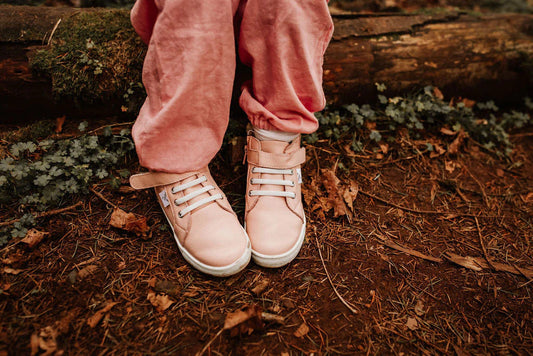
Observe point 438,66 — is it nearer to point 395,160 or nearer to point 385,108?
point 385,108

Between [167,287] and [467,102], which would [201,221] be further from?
[467,102]

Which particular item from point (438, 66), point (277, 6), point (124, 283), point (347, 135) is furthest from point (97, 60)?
point (438, 66)

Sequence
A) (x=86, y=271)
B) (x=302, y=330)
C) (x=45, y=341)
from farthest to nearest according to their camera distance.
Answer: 1. (x=86, y=271)
2. (x=302, y=330)
3. (x=45, y=341)

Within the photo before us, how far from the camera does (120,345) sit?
1.27 meters

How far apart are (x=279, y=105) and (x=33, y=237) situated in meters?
1.42

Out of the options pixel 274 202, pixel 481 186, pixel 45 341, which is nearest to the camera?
pixel 45 341

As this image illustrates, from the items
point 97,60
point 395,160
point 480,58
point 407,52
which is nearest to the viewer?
point 97,60

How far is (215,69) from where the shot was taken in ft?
4.86

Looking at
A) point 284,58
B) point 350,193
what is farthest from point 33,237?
point 350,193

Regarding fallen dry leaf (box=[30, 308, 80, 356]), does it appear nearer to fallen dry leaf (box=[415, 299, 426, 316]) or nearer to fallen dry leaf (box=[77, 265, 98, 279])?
fallen dry leaf (box=[77, 265, 98, 279])

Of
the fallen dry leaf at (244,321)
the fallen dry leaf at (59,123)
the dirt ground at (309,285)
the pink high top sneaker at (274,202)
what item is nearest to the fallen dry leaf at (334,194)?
the dirt ground at (309,285)

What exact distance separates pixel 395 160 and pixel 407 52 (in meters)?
0.91

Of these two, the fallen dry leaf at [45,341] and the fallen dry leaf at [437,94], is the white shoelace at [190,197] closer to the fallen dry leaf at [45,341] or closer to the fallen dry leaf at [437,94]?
the fallen dry leaf at [45,341]

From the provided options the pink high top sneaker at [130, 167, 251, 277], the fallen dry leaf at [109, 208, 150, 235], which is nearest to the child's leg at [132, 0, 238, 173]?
the pink high top sneaker at [130, 167, 251, 277]
